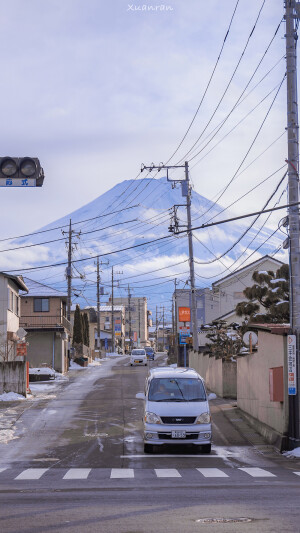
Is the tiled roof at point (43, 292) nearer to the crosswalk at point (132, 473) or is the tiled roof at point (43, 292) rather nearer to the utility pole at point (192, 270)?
the utility pole at point (192, 270)

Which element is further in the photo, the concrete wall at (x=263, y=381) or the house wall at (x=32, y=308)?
the house wall at (x=32, y=308)

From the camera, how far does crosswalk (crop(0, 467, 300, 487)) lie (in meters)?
13.5

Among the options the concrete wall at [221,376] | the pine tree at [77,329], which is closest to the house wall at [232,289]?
the pine tree at [77,329]

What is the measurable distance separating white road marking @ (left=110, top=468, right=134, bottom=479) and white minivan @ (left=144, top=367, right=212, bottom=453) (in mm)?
2824

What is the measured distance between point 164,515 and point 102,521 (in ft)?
2.82

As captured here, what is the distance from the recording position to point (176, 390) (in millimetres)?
19109

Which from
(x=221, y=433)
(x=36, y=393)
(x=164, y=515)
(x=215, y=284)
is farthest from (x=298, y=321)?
(x=215, y=284)

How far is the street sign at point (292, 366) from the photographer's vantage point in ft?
60.2

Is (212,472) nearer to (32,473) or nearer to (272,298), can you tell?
(32,473)

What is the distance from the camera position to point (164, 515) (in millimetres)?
8984

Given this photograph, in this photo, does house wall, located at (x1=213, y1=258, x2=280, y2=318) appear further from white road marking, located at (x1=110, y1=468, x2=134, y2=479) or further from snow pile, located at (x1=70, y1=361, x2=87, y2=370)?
white road marking, located at (x1=110, y1=468, x2=134, y2=479)

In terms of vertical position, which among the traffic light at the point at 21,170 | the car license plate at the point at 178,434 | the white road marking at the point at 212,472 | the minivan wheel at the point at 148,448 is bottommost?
the minivan wheel at the point at 148,448

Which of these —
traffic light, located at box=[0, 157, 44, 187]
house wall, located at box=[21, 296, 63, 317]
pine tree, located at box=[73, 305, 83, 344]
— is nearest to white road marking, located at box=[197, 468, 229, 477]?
traffic light, located at box=[0, 157, 44, 187]

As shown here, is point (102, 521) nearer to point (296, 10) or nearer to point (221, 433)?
point (221, 433)
